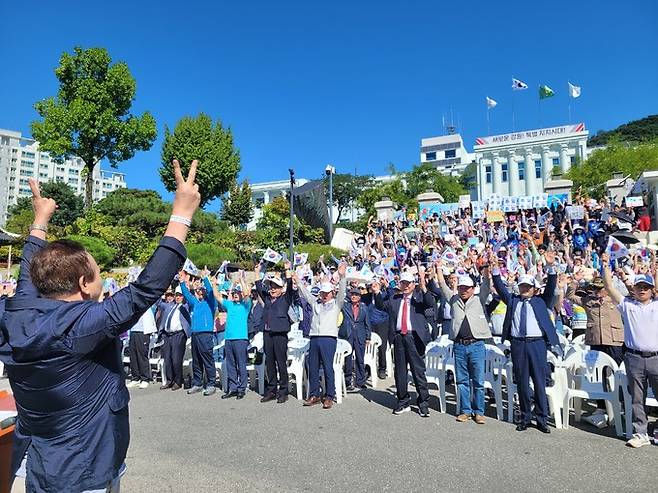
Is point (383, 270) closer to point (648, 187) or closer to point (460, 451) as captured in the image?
point (460, 451)

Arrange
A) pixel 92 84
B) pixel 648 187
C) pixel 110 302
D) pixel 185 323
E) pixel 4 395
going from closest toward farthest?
pixel 110 302
pixel 4 395
pixel 185 323
pixel 648 187
pixel 92 84

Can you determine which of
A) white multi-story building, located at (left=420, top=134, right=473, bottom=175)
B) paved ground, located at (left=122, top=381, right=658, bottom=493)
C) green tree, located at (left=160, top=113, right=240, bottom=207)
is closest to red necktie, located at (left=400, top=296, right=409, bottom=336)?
paved ground, located at (left=122, top=381, right=658, bottom=493)

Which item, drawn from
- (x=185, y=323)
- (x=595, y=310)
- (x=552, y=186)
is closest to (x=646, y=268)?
(x=595, y=310)

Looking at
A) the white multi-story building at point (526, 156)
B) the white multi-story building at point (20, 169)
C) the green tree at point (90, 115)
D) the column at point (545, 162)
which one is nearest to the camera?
the green tree at point (90, 115)

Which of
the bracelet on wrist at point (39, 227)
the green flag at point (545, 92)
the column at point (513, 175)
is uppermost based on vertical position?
the green flag at point (545, 92)

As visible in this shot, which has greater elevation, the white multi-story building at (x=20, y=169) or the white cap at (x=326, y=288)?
the white multi-story building at (x=20, y=169)

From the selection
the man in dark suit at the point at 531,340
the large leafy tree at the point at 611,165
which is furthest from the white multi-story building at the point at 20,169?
the man in dark suit at the point at 531,340

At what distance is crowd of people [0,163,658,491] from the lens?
1935 mm

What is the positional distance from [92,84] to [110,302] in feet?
93.1

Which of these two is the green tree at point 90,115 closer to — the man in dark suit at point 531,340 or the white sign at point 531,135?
the man in dark suit at point 531,340

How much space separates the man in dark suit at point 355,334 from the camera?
8898 millimetres

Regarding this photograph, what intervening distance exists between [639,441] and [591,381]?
122cm

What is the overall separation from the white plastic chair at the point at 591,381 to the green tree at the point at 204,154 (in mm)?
32415

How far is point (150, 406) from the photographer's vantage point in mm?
7586
